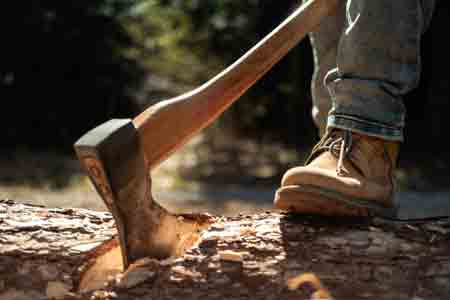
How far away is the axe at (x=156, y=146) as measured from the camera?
4.62 ft

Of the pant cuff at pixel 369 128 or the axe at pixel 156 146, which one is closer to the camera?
the axe at pixel 156 146

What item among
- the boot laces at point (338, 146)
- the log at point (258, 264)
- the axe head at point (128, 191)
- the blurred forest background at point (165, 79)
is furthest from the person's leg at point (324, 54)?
the blurred forest background at point (165, 79)

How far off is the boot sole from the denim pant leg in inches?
6.6

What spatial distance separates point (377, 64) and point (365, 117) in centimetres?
12

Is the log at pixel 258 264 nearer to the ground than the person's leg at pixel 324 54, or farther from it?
nearer to the ground

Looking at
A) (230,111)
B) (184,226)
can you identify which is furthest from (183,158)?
(184,226)

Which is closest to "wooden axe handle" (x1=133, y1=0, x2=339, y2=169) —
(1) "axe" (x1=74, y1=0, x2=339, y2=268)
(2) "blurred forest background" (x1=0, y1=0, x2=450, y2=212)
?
(1) "axe" (x1=74, y1=0, x2=339, y2=268)

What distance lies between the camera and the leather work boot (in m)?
1.54

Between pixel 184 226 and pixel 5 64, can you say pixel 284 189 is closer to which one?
pixel 184 226

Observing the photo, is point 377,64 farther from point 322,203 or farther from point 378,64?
point 322,203

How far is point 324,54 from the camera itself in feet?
6.16

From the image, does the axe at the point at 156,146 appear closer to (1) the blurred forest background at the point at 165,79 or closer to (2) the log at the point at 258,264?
(2) the log at the point at 258,264

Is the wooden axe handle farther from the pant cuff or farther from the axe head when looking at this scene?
the pant cuff

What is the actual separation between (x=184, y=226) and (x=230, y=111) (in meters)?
5.02
